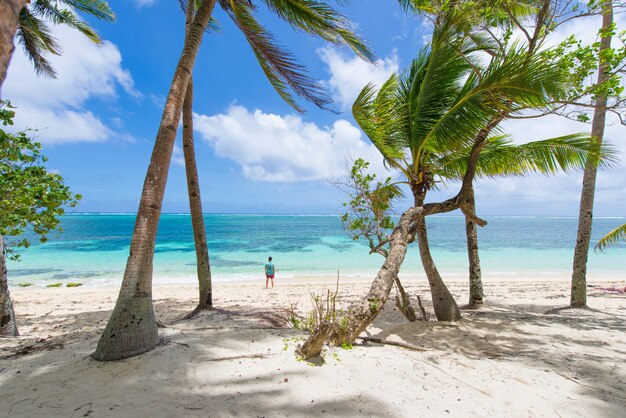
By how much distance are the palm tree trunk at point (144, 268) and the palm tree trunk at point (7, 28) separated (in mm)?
2393

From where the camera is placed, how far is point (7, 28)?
0.89 m

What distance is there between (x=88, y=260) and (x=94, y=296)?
12.8 metres

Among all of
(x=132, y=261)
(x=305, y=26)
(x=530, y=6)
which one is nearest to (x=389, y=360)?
(x=132, y=261)

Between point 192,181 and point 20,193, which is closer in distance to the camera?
point 20,193

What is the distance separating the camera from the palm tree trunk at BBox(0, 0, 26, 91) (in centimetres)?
87

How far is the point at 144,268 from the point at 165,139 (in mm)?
1460

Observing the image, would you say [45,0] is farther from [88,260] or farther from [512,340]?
[88,260]

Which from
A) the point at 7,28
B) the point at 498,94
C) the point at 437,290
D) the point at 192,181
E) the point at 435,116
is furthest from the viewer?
the point at 192,181

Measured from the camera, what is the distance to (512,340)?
452 centimetres

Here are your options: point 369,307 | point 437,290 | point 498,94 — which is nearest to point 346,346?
point 369,307

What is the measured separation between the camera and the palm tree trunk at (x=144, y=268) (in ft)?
9.43

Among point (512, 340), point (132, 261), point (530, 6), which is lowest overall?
point (512, 340)

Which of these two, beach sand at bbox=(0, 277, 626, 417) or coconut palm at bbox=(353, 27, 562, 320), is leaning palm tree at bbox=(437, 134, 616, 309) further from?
beach sand at bbox=(0, 277, 626, 417)

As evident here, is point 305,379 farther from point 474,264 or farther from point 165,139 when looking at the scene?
point 474,264
